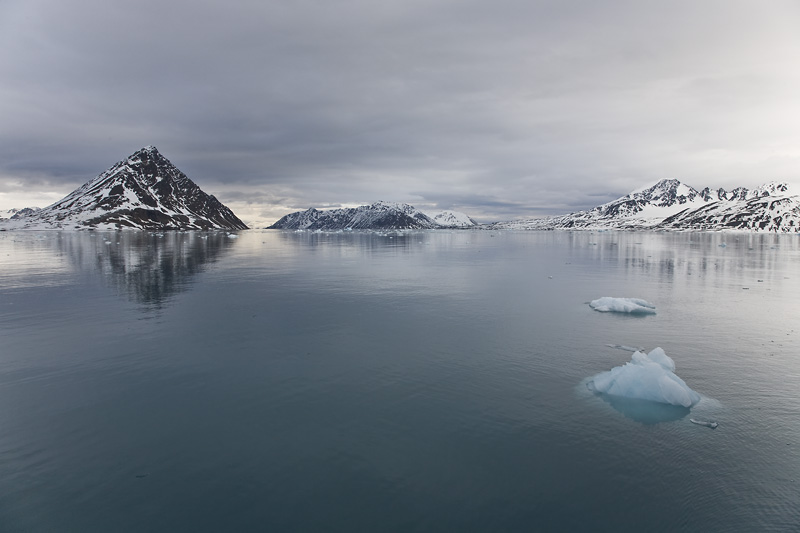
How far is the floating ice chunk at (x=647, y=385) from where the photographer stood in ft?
47.3

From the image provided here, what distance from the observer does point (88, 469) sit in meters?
10.8

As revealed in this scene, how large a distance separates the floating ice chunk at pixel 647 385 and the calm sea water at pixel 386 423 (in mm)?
700

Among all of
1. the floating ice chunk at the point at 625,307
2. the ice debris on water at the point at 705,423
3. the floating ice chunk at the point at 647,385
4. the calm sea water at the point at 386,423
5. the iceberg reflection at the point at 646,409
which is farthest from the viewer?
the floating ice chunk at the point at 625,307

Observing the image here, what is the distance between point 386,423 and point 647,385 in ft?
29.9

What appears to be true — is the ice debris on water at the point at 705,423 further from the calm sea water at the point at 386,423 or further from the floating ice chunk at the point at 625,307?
the floating ice chunk at the point at 625,307

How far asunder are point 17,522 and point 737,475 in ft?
54.0

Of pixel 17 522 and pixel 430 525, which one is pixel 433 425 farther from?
pixel 17 522

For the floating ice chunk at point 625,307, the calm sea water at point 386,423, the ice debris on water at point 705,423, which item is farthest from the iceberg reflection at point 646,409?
the floating ice chunk at point 625,307

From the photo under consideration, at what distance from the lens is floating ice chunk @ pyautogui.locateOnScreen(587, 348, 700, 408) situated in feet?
47.3

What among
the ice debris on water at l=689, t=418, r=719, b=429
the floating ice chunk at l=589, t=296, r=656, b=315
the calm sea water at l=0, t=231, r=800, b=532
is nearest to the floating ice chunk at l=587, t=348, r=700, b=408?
the calm sea water at l=0, t=231, r=800, b=532

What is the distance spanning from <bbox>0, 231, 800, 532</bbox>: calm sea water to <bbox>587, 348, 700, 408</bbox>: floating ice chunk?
70 centimetres

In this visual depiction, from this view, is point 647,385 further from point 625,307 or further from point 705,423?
point 625,307

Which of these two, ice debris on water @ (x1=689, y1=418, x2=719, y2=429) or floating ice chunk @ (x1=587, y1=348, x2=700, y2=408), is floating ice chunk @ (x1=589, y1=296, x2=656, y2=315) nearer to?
floating ice chunk @ (x1=587, y1=348, x2=700, y2=408)

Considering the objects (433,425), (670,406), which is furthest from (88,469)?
(670,406)
